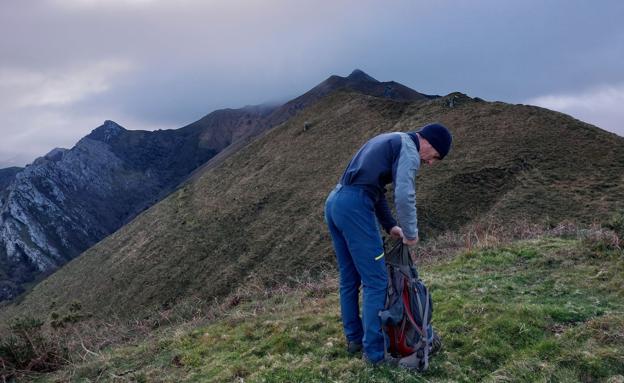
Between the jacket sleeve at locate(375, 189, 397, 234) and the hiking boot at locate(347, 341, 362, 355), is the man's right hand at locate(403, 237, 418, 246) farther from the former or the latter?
Result: the hiking boot at locate(347, 341, 362, 355)

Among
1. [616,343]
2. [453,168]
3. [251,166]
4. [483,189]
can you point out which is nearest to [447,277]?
[616,343]

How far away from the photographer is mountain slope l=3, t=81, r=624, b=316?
20.0 meters

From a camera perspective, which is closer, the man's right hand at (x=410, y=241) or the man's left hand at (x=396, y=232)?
the man's right hand at (x=410, y=241)

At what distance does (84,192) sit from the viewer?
11725cm

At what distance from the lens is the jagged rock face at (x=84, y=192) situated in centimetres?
9056

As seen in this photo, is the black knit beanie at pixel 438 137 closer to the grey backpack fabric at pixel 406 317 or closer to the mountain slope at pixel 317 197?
the grey backpack fabric at pixel 406 317

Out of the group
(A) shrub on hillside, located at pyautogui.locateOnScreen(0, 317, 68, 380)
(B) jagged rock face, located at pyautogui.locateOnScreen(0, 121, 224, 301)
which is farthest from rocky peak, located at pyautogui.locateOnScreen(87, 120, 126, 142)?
(A) shrub on hillside, located at pyautogui.locateOnScreen(0, 317, 68, 380)

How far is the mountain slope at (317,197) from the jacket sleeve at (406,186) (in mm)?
13186

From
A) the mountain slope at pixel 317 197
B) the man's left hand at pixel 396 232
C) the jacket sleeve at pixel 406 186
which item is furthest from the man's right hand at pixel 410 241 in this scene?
the mountain slope at pixel 317 197

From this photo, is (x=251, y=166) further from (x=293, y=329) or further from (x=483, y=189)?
(x=293, y=329)

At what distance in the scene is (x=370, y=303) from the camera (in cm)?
492

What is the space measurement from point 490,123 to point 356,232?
23562 mm

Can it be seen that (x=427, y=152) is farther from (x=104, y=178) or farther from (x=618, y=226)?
(x=104, y=178)

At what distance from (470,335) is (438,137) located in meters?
2.22
